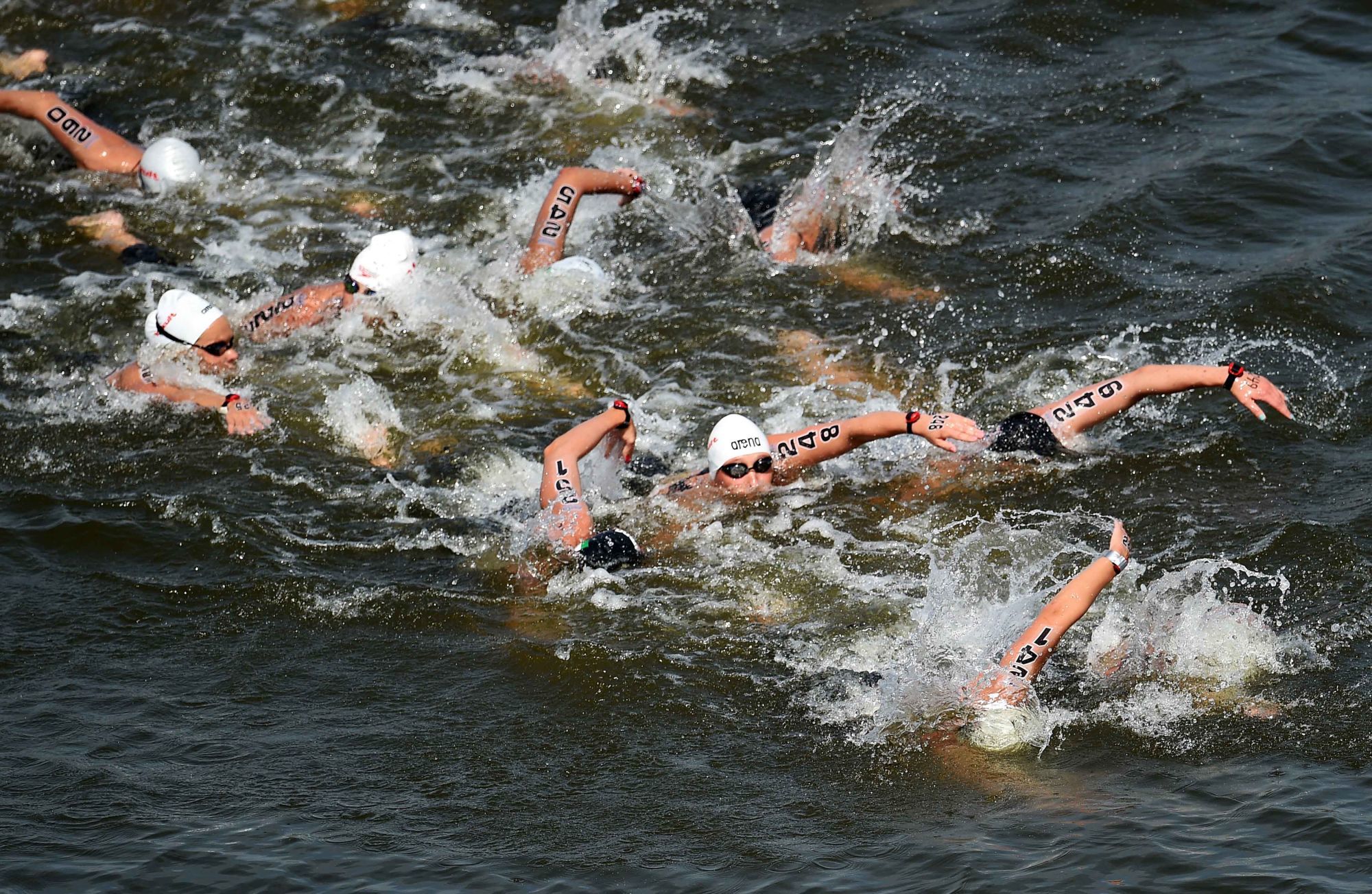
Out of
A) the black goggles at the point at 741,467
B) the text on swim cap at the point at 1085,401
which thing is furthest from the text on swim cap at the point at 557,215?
the text on swim cap at the point at 1085,401

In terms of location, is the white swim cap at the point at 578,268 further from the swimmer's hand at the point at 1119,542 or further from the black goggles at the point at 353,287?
the swimmer's hand at the point at 1119,542

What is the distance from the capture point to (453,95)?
16.0 metres

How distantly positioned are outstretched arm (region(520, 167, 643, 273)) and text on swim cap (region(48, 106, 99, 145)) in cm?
533

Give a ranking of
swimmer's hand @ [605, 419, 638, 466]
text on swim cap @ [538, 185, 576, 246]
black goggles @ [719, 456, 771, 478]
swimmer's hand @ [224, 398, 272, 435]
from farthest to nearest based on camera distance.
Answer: text on swim cap @ [538, 185, 576, 246] < swimmer's hand @ [224, 398, 272, 435] < swimmer's hand @ [605, 419, 638, 466] < black goggles @ [719, 456, 771, 478]

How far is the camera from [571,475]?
9.22 metres

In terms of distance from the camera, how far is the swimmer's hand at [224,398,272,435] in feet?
35.1

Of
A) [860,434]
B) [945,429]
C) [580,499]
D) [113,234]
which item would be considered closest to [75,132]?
[113,234]

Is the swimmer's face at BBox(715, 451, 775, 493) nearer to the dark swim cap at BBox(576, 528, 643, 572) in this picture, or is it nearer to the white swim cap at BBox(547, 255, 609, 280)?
the dark swim cap at BBox(576, 528, 643, 572)

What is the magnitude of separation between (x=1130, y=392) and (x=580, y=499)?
3.56 meters

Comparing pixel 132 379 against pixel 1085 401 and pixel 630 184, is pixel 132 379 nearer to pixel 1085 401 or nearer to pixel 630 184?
pixel 630 184

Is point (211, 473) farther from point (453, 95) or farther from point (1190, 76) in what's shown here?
point (1190, 76)

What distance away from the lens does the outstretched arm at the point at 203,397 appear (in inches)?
422

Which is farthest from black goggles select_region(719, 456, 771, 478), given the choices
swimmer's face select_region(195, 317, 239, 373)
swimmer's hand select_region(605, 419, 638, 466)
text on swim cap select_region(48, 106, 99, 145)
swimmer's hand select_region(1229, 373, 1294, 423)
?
text on swim cap select_region(48, 106, 99, 145)

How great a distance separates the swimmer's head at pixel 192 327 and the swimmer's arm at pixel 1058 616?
6738mm
